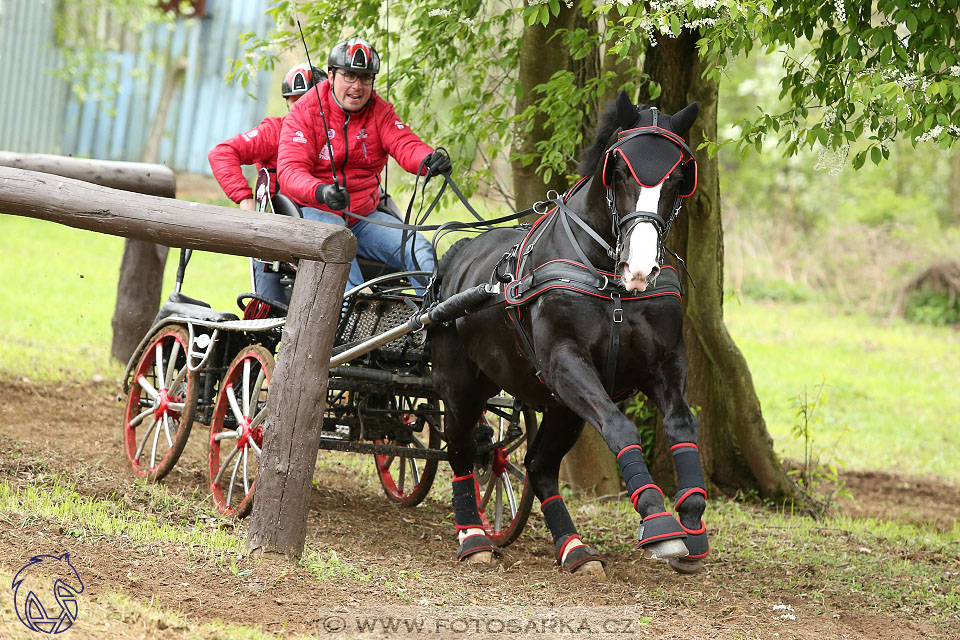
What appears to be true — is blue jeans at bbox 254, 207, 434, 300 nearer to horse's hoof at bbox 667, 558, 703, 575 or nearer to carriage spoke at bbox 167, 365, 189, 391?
carriage spoke at bbox 167, 365, 189, 391

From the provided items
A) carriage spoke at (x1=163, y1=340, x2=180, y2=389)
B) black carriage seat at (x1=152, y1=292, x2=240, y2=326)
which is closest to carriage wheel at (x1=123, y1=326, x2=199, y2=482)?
carriage spoke at (x1=163, y1=340, x2=180, y2=389)

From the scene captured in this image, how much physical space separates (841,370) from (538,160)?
8019 mm

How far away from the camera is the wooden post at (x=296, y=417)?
4570 mm

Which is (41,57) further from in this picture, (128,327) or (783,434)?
(783,434)

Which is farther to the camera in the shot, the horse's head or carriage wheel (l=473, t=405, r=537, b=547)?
carriage wheel (l=473, t=405, r=537, b=547)

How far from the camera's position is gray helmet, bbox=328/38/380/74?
5.65 meters

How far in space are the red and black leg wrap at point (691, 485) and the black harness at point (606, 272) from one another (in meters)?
0.44

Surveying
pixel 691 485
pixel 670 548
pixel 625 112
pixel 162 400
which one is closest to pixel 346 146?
pixel 162 400

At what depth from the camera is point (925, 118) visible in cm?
438

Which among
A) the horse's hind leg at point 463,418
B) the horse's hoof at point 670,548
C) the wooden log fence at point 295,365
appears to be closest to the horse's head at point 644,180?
the horse's hoof at point 670,548

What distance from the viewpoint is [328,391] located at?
19.6ft

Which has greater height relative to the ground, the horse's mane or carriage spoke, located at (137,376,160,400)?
the horse's mane

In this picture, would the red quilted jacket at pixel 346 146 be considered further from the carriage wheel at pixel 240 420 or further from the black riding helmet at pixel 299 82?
the black riding helmet at pixel 299 82

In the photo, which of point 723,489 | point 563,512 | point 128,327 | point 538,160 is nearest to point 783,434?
point 723,489
